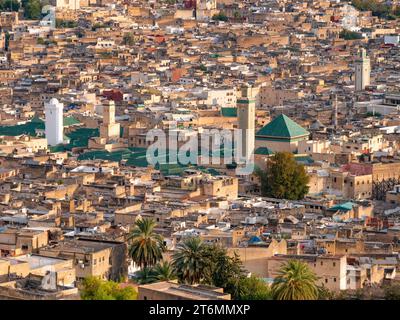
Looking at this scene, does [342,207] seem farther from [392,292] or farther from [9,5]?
[9,5]

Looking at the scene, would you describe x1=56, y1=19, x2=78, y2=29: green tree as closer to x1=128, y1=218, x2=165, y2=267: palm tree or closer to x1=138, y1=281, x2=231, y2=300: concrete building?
x1=128, y1=218, x2=165, y2=267: palm tree

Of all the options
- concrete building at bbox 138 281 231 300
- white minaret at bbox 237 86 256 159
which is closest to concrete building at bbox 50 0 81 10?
white minaret at bbox 237 86 256 159

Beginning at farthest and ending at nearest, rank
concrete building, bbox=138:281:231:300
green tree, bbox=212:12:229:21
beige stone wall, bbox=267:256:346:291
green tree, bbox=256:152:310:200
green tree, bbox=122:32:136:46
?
green tree, bbox=212:12:229:21 < green tree, bbox=122:32:136:46 < green tree, bbox=256:152:310:200 < beige stone wall, bbox=267:256:346:291 < concrete building, bbox=138:281:231:300

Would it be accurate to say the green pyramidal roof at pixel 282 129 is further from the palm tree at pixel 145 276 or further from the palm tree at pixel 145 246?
the palm tree at pixel 145 276

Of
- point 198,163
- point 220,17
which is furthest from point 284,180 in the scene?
→ point 220,17

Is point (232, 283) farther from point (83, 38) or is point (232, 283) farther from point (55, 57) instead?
point (83, 38)

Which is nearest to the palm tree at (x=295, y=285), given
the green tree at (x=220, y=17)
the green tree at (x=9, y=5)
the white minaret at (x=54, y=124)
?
the white minaret at (x=54, y=124)

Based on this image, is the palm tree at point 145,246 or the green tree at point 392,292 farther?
the palm tree at point 145,246
